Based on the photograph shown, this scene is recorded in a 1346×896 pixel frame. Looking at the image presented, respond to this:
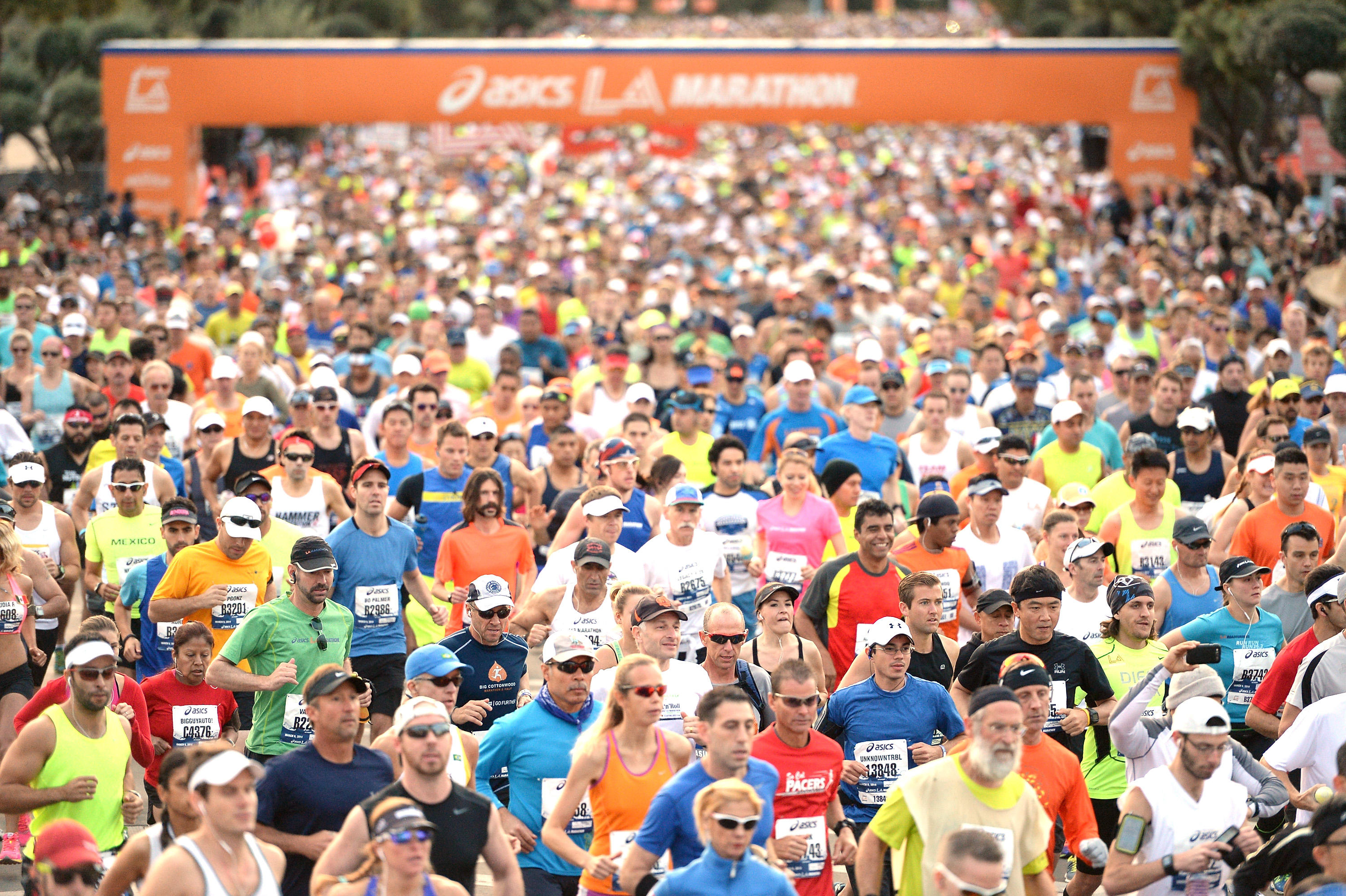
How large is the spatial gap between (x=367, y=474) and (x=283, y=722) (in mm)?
1691

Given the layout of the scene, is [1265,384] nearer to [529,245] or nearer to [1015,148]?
[529,245]

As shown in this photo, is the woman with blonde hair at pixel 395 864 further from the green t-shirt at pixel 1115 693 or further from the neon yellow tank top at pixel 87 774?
the green t-shirt at pixel 1115 693

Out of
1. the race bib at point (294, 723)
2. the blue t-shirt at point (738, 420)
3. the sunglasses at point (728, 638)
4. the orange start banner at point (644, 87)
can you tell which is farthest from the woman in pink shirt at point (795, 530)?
the orange start banner at point (644, 87)

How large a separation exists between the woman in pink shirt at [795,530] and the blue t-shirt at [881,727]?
251cm

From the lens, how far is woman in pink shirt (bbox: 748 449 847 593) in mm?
9461

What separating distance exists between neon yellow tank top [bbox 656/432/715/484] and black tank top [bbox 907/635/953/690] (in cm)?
353

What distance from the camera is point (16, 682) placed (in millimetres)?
8336

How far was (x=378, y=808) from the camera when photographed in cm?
520

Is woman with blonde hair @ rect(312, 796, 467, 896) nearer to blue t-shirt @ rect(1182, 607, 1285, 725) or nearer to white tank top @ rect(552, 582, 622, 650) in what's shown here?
white tank top @ rect(552, 582, 622, 650)

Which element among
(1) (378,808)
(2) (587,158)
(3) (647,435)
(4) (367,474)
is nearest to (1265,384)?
(3) (647,435)

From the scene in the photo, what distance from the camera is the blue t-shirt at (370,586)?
28.9 feet

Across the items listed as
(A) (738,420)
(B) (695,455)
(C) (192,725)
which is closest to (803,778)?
(C) (192,725)

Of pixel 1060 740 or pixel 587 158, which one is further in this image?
pixel 587 158

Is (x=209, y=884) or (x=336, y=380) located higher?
(x=209, y=884)
